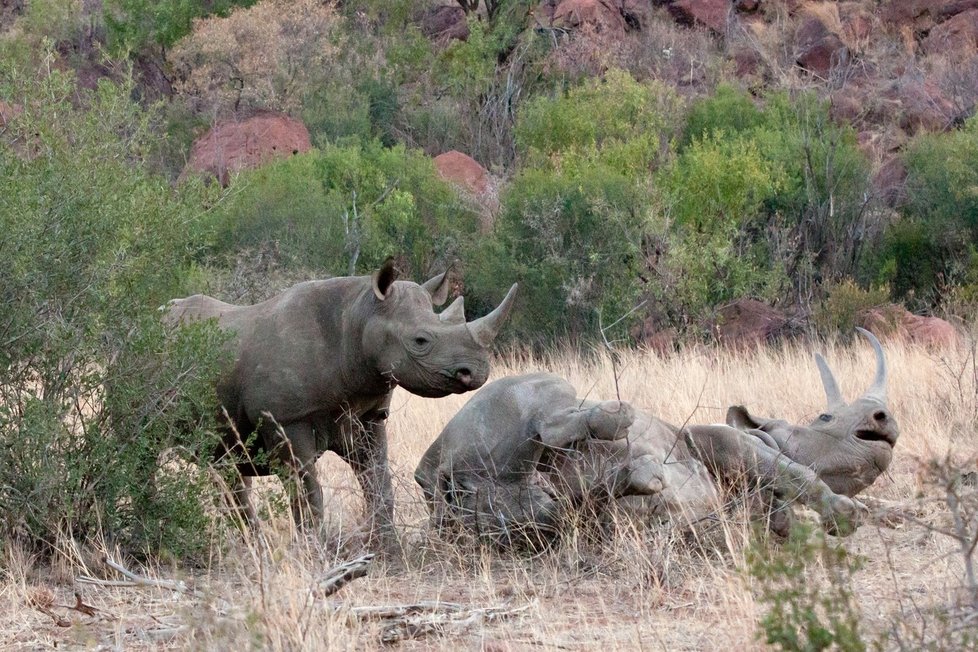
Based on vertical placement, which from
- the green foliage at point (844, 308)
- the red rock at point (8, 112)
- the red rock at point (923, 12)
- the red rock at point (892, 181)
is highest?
the red rock at point (8, 112)

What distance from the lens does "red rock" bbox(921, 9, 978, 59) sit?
124 ft

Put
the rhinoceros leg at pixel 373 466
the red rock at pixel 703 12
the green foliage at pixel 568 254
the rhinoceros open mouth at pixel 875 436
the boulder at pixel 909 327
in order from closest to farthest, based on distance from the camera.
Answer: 1. the rhinoceros leg at pixel 373 466
2. the rhinoceros open mouth at pixel 875 436
3. the boulder at pixel 909 327
4. the green foliage at pixel 568 254
5. the red rock at pixel 703 12

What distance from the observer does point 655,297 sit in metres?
18.1

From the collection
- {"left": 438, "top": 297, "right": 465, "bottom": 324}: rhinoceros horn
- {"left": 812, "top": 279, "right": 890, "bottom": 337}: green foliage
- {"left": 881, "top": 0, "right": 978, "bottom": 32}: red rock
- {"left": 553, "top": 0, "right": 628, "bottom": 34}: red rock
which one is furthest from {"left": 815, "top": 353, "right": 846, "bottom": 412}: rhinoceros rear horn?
{"left": 881, "top": 0, "right": 978, "bottom": 32}: red rock

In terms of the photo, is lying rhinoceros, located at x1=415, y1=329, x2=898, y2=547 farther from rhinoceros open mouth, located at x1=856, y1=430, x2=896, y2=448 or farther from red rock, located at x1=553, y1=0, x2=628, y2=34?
red rock, located at x1=553, y1=0, x2=628, y2=34

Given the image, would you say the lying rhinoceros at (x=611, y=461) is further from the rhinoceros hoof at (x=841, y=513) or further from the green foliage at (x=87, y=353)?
the green foliage at (x=87, y=353)

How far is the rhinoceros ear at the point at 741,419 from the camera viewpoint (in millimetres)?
6922

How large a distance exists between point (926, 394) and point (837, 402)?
339cm

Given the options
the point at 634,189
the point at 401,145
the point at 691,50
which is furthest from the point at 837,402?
the point at 691,50

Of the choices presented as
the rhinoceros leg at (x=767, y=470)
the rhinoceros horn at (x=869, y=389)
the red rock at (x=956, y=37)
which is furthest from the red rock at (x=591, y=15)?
the rhinoceros leg at (x=767, y=470)

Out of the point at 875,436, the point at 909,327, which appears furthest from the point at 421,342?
the point at 909,327

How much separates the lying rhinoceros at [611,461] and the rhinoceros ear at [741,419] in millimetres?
35

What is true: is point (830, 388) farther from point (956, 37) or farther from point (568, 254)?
point (956, 37)

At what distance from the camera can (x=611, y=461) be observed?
602 cm
